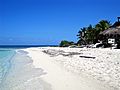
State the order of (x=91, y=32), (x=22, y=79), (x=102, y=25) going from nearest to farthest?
(x=22, y=79) < (x=102, y=25) < (x=91, y=32)

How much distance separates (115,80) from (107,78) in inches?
21.7

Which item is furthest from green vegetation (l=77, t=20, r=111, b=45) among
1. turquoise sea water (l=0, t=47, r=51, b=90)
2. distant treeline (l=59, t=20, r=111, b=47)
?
turquoise sea water (l=0, t=47, r=51, b=90)

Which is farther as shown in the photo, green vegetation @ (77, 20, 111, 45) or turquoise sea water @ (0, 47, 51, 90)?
green vegetation @ (77, 20, 111, 45)

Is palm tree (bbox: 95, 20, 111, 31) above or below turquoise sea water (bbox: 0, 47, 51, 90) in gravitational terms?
above

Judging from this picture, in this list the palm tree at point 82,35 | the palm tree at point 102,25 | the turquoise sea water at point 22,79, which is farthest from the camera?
the palm tree at point 82,35

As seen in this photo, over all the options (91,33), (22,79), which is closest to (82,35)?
(91,33)

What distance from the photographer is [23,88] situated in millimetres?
8273

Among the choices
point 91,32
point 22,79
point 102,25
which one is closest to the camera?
point 22,79

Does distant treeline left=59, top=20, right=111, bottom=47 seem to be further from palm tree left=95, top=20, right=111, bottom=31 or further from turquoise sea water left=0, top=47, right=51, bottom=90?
turquoise sea water left=0, top=47, right=51, bottom=90

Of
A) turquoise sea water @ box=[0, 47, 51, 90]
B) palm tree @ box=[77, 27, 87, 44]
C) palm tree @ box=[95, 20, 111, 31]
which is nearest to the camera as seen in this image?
turquoise sea water @ box=[0, 47, 51, 90]

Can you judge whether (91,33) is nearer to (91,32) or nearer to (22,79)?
(91,32)

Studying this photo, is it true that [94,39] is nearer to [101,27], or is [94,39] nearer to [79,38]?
[101,27]

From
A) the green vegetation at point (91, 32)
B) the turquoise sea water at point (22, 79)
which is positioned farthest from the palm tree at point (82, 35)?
the turquoise sea water at point (22, 79)

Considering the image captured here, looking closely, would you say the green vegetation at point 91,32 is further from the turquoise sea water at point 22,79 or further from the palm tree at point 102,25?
the turquoise sea water at point 22,79
